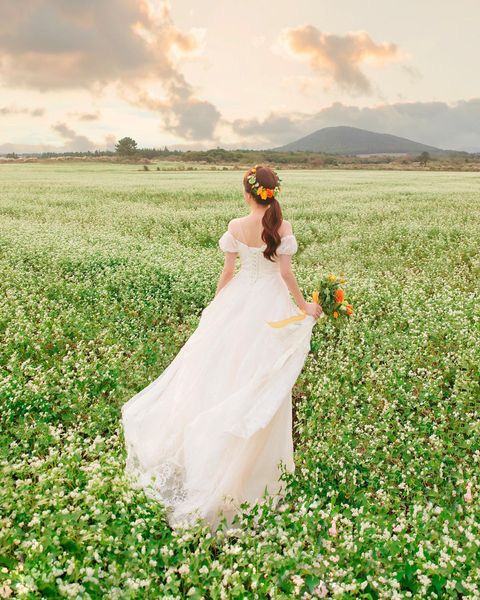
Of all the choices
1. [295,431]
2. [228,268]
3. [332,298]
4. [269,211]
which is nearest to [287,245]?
[269,211]

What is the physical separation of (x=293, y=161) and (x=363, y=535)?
296 feet

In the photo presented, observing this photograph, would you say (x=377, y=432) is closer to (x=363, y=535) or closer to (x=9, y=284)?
(x=363, y=535)

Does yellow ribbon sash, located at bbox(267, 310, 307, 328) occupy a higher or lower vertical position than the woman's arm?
lower

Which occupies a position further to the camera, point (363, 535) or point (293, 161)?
point (293, 161)

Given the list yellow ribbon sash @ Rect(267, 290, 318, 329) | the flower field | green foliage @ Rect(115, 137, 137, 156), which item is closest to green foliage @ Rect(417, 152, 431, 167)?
green foliage @ Rect(115, 137, 137, 156)

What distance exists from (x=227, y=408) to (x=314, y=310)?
173 centimetres

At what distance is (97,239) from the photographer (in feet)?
55.8

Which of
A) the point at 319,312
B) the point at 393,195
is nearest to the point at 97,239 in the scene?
the point at 319,312

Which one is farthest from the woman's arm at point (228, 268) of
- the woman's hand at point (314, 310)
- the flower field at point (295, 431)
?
the flower field at point (295, 431)

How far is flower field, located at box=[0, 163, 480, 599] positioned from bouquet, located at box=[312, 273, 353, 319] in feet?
4.79

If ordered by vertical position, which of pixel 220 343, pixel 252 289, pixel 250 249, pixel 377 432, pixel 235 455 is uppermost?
pixel 250 249

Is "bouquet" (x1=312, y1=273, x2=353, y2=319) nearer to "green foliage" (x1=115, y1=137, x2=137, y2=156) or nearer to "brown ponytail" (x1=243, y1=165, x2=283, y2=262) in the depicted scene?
"brown ponytail" (x1=243, y1=165, x2=283, y2=262)

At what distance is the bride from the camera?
5.33 meters

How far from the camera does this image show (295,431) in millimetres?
7363
